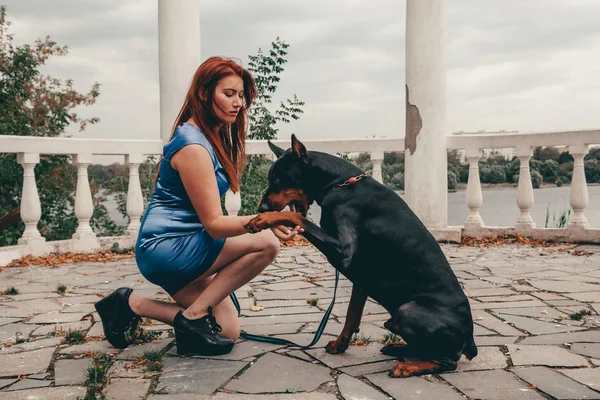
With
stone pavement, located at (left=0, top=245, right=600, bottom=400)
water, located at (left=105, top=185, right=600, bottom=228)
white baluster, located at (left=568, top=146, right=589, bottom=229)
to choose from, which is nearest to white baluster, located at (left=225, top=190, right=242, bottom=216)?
water, located at (left=105, top=185, right=600, bottom=228)

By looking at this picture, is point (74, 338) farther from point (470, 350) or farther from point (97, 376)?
point (470, 350)

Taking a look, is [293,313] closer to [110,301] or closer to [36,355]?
[110,301]

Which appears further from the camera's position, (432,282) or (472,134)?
(472,134)

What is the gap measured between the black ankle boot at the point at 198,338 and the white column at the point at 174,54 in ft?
15.6

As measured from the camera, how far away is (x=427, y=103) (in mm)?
7680

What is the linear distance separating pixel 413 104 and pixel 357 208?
4950 millimetres

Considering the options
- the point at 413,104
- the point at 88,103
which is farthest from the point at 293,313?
the point at 88,103

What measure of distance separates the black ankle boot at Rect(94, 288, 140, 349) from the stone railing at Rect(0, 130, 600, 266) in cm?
376

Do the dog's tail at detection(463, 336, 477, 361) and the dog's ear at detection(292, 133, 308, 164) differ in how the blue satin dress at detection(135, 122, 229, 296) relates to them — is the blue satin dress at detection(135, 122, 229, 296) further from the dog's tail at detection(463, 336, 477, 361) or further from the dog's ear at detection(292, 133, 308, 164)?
the dog's tail at detection(463, 336, 477, 361)

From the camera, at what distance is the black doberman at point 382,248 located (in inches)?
115

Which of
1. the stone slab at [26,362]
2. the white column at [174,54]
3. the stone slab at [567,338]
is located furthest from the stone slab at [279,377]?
the white column at [174,54]

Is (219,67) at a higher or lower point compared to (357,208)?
higher

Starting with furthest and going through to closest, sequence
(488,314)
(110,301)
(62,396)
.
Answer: (488,314) → (110,301) → (62,396)

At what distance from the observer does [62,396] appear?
9.27 feet
